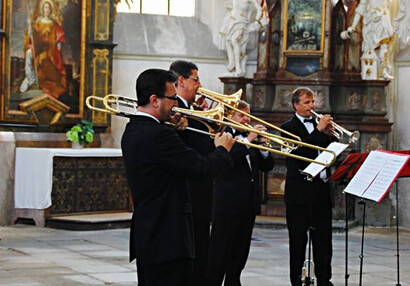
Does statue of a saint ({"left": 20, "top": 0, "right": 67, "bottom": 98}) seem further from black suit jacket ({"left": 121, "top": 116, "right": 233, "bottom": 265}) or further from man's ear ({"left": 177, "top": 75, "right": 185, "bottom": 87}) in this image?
black suit jacket ({"left": 121, "top": 116, "right": 233, "bottom": 265})

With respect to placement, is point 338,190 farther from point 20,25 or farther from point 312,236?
point 312,236

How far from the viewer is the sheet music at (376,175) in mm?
6762

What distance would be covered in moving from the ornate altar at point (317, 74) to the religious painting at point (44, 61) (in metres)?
3.06

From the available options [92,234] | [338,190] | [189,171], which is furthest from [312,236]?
[338,190]

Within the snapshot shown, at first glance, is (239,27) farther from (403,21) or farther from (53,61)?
(53,61)

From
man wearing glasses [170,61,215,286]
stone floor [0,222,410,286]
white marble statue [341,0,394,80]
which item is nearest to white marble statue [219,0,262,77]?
→ white marble statue [341,0,394,80]

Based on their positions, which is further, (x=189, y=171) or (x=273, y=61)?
(x=273, y=61)

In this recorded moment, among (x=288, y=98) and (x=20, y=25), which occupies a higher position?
(x=20, y=25)

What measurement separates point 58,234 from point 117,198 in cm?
190

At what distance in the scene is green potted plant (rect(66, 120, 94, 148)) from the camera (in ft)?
47.8

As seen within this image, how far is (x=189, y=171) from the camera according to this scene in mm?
5223

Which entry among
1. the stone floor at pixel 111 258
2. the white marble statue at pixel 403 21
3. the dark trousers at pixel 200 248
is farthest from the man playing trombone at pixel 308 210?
the white marble statue at pixel 403 21

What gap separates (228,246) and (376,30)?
8.05m

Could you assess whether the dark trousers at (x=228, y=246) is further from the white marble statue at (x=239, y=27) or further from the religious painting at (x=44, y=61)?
the white marble statue at (x=239, y=27)
